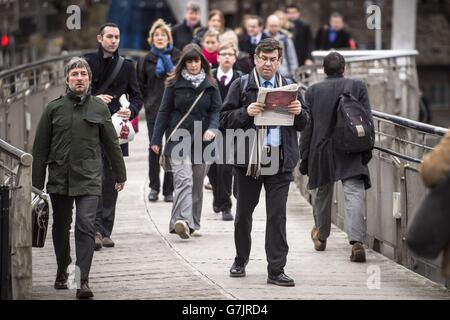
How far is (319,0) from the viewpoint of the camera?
40312mm

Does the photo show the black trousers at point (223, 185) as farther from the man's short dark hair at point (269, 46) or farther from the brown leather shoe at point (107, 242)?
the man's short dark hair at point (269, 46)

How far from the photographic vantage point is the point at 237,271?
1121 centimetres

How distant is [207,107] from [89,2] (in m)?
22.2

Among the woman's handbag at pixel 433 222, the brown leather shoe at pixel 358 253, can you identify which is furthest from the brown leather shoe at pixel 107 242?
the woman's handbag at pixel 433 222

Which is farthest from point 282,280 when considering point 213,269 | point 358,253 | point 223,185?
point 223,185

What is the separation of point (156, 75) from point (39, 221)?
5643 millimetres

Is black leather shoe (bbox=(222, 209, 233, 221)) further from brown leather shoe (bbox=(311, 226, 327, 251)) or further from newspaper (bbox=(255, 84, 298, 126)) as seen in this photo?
newspaper (bbox=(255, 84, 298, 126))

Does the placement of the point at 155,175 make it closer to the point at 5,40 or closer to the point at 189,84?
the point at 189,84

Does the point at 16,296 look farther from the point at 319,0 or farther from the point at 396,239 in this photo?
the point at 319,0

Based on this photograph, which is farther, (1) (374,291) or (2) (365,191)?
(2) (365,191)

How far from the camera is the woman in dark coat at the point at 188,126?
42.9ft

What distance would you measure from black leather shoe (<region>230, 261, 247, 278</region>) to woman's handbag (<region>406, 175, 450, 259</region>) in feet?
15.0

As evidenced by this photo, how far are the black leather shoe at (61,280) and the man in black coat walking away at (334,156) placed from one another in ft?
9.38
